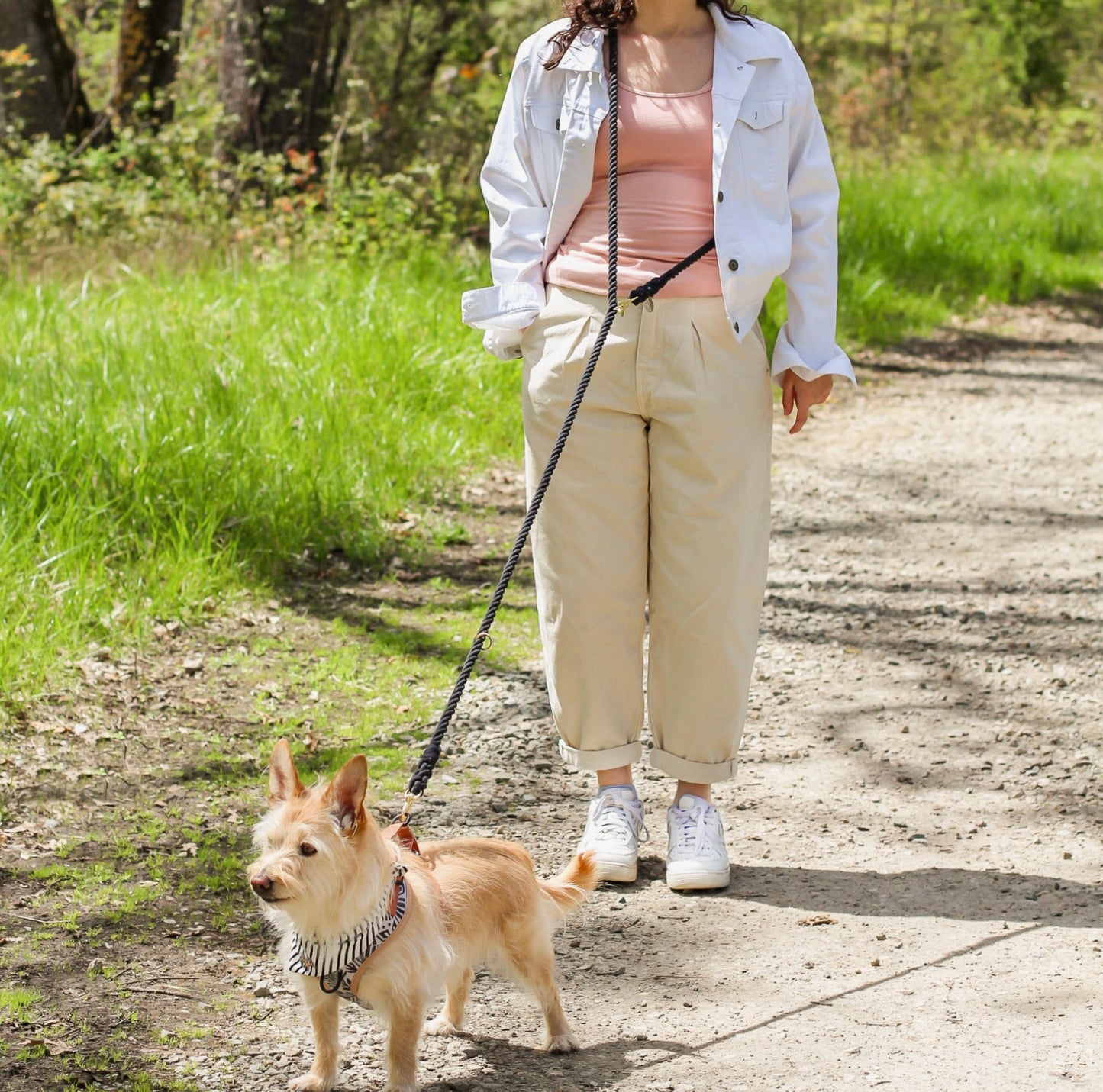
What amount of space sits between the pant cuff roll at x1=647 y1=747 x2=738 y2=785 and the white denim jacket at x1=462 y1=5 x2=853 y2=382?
3.20ft

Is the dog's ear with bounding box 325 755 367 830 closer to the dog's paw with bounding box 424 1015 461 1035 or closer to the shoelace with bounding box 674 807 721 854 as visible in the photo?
the dog's paw with bounding box 424 1015 461 1035

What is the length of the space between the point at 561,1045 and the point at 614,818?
0.78m

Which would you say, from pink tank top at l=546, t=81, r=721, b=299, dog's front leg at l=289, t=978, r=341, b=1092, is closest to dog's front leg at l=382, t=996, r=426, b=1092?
dog's front leg at l=289, t=978, r=341, b=1092

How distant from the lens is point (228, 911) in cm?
311

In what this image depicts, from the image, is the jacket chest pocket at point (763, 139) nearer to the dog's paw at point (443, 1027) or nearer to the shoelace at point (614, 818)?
the shoelace at point (614, 818)

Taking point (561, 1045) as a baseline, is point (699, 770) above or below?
above

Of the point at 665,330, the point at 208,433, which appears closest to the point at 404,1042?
the point at 665,330

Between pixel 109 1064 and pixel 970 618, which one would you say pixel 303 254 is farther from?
pixel 109 1064

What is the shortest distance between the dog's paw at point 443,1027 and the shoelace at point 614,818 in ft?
2.40

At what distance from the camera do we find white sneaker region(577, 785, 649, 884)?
10.5 ft

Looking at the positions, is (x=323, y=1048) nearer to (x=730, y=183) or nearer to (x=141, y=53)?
(x=730, y=183)

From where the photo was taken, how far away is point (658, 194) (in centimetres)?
296

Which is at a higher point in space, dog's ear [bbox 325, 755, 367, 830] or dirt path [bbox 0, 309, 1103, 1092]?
dog's ear [bbox 325, 755, 367, 830]

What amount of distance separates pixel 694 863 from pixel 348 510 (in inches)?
111
